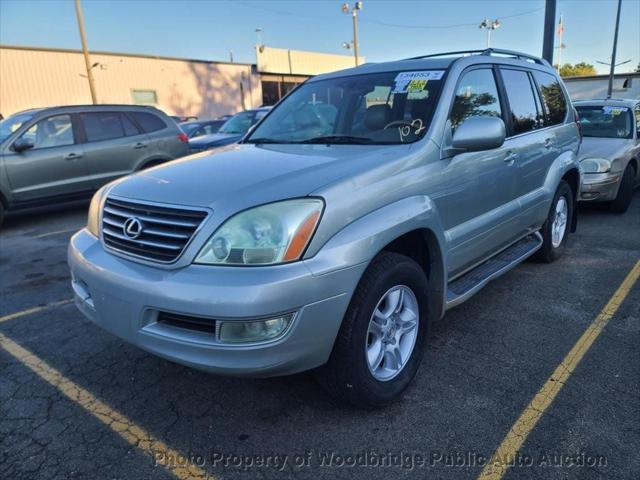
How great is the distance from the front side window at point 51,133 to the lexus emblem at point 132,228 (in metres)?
6.30

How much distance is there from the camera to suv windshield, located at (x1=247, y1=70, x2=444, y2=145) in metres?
3.12

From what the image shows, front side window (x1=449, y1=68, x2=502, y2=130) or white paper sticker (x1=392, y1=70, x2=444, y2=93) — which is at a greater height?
white paper sticker (x1=392, y1=70, x2=444, y2=93)

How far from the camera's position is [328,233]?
223 cm

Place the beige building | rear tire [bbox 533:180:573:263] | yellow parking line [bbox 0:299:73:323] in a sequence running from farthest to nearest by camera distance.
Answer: the beige building
rear tire [bbox 533:180:573:263]
yellow parking line [bbox 0:299:73:323]

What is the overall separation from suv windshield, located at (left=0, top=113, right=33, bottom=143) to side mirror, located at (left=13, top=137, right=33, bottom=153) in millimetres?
242

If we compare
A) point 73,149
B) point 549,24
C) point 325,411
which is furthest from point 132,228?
point 549,24

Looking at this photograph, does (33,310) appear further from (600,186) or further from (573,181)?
(600,186)

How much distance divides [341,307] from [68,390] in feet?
5.98

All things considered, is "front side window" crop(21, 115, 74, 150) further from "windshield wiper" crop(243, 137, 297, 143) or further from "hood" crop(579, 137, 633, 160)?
"hood" crop(579, 137, 633, 160)

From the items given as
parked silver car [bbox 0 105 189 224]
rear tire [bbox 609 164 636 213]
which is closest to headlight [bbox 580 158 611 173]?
rear tire [bbox 609 164 636 213]

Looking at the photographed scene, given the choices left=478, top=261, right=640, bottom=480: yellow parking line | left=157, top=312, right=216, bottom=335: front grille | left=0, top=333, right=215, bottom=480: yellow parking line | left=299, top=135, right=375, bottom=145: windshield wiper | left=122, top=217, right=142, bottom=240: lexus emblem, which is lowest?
left=478, top=261, right=640, bottom=480: yellow parking line

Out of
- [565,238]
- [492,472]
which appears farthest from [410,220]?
[565,238]

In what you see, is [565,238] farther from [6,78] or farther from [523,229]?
[6,78]

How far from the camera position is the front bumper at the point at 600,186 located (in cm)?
667
